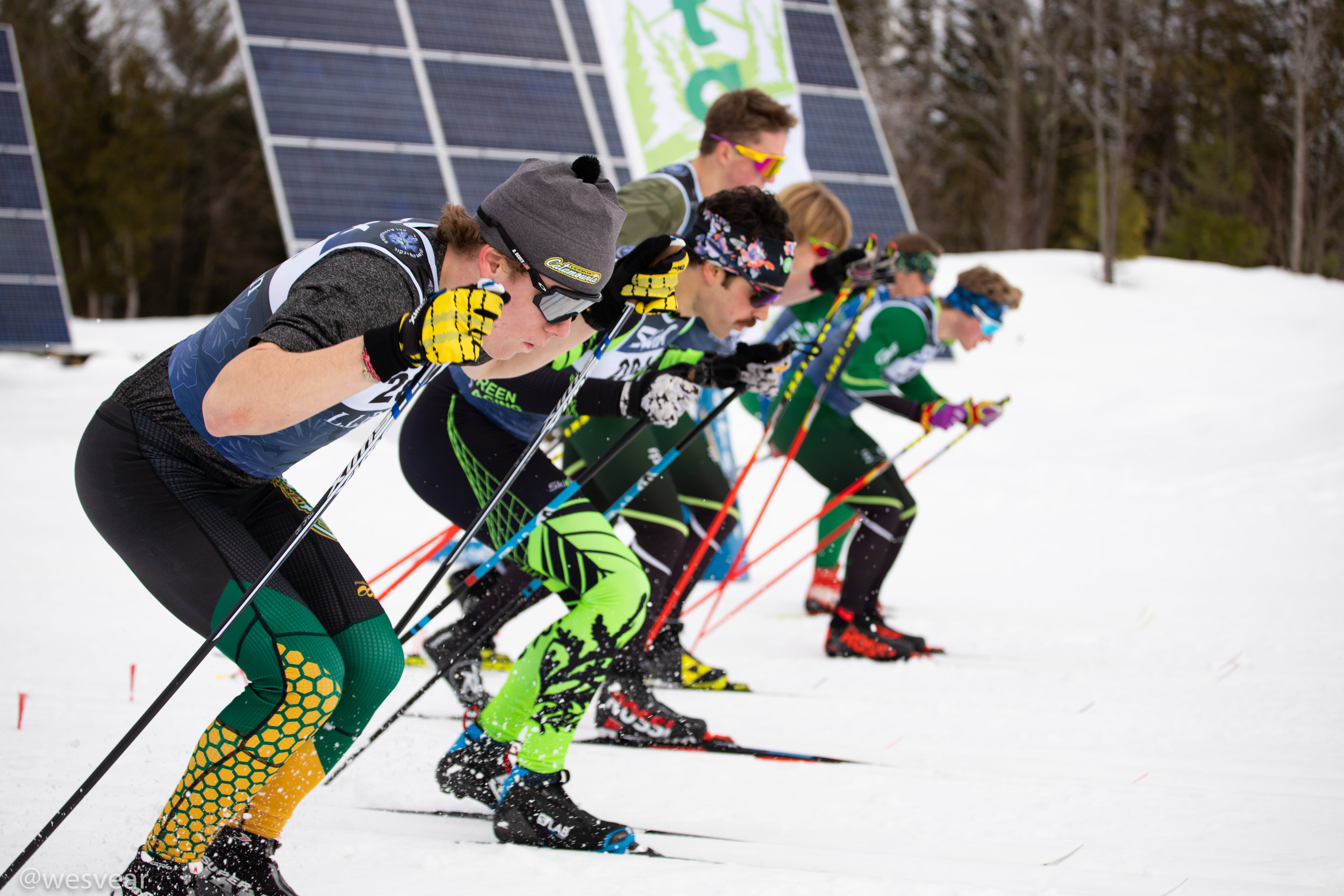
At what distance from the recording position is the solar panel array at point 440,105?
334 inches

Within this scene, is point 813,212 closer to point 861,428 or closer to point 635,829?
point 861,428

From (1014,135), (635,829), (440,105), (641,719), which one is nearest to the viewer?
(635,829)

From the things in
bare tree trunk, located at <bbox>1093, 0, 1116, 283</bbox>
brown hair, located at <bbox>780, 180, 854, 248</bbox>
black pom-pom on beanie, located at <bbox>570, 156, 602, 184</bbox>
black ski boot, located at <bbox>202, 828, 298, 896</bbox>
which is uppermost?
black pom-pom on beanie, located at <bbox>570, 156, 602, 184</bbox>

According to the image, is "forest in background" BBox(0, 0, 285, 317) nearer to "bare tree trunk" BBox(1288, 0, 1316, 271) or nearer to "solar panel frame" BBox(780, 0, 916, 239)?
"solar panel frame" BBox(780, 0, 916, 239)

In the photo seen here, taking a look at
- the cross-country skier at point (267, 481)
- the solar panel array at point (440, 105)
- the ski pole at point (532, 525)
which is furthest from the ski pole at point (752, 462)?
the solar panel array at point (440, 105)

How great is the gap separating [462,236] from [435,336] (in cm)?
45

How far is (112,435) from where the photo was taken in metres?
1.95

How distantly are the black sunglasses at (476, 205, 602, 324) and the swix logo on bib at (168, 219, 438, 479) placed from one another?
135 mm

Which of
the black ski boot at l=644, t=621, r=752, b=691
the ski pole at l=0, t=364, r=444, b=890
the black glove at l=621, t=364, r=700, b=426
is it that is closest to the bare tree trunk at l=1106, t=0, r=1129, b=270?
the black ski boot at l=644, t=621, r=752, b=691

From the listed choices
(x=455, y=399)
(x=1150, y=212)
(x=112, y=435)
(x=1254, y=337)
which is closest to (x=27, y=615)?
(x=455, y=399)

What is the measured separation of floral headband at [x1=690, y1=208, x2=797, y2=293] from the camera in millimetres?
2938

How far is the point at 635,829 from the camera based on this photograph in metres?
2.55

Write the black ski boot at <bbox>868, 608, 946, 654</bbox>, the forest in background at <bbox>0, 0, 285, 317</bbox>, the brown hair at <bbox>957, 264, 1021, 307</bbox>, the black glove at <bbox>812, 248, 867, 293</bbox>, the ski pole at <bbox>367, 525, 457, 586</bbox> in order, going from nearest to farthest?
the black glove at <bbox>812, 248, 867, 293</bbox> → the ski pole at <bbox>367, 525, 457, 586</bbox> → the black ski boot at <bbox>868, 608, 946, 654</bbox> → the brown hair at <bbox>957, 264, 1021, 307</bbox> → the forest in background at <bbox>0, 0, 285, 317</bbox>

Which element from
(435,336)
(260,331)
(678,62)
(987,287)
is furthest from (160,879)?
(678,62)
